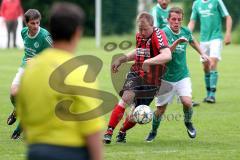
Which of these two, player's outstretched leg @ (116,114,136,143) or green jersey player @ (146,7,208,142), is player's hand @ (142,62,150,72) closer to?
green jersey player @ (146,7,208,142)

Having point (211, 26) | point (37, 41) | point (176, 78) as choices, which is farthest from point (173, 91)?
point (211, 26)

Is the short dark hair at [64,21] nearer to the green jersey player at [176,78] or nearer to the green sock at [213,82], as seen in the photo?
the green jersey player at [176,78]

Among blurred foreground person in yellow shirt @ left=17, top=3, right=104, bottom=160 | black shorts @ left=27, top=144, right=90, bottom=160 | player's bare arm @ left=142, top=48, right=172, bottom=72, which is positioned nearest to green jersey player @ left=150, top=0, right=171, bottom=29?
player's bare arm @ left=142, top=48, right=172, bottom=72

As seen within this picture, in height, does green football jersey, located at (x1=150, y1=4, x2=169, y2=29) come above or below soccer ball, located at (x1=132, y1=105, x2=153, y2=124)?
above

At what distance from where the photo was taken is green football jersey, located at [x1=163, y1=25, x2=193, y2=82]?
1018 cm

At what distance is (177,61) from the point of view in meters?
10.3

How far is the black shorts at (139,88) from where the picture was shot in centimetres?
968

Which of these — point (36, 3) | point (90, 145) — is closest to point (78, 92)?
point (90, 145)

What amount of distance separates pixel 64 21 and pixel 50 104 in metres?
0.50

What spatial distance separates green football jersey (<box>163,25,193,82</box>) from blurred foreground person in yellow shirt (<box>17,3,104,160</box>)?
17.9 ft

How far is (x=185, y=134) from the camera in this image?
35.6ft

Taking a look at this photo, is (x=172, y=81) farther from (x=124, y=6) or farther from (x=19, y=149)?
(x=124, y=6)

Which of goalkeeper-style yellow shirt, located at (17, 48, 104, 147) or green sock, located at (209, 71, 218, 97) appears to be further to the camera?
green sock, located at (209, 71, 218, 97)

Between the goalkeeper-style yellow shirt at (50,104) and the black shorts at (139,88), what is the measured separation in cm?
491
